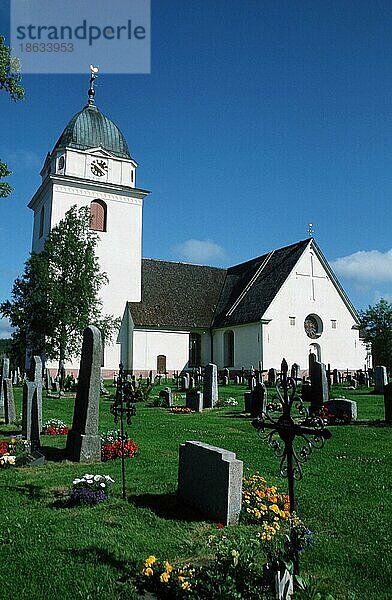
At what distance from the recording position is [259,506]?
6.38 meters

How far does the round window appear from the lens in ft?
130

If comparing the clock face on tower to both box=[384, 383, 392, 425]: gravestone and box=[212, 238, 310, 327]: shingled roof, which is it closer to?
box=[212, 238, 310, 327]: shingled roof

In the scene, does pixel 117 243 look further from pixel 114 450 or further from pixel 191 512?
pixel 191 512

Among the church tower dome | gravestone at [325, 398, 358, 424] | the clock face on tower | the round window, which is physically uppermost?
the church tower dome

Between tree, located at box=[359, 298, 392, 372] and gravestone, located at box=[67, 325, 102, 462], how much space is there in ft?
120

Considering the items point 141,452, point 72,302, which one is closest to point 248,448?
point 141,452

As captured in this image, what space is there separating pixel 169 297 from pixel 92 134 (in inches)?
576

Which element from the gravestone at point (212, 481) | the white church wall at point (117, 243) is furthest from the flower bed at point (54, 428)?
the white church wall at point (117, 243)

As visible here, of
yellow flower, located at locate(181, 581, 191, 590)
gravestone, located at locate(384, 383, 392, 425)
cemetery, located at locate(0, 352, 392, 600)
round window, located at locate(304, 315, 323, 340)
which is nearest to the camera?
yellow flower, located at locate(181, 581, 191, 590)

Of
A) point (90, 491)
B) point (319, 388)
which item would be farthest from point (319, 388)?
point (90, 491)

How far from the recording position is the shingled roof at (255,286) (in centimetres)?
3828

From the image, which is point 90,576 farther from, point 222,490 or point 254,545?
point 222,490

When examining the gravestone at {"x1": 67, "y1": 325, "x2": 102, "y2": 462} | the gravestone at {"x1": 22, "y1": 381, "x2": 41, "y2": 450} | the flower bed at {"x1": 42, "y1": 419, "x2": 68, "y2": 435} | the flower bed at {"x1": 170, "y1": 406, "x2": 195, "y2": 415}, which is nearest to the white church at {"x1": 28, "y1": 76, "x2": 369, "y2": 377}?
the flower bed at {"x1": 170, "y1": 406, "x2": 195, "y2": 415}

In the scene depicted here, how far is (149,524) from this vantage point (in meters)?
6.24
